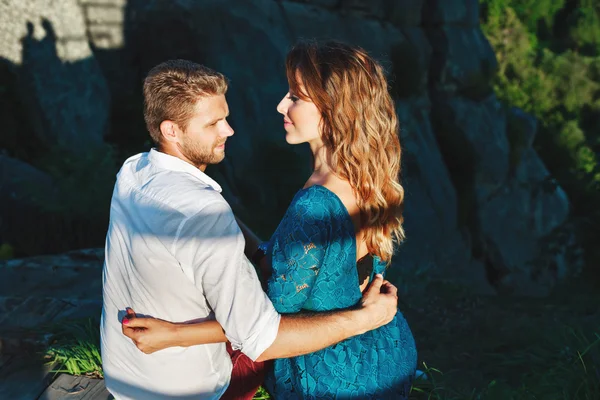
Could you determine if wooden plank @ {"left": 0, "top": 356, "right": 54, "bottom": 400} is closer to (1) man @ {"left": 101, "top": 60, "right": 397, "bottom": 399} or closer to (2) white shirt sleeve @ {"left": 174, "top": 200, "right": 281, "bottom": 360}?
(1) man @ {"left": 101, "top": 60, "right": 397, "bottom": 399}

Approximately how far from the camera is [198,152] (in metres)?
2.15

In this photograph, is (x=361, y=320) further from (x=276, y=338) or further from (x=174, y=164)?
(x=174, y=164)

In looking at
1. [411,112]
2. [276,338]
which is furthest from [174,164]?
[411,112]

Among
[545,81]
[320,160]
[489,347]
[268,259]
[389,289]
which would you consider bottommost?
[545,81]

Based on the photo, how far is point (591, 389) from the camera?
3.60 metres

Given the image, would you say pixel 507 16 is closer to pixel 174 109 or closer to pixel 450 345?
pixel 450 345

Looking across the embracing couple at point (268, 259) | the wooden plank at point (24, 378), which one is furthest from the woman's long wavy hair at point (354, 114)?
the wooden plank at point (24, 378)

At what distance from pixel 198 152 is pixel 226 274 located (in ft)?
1.64

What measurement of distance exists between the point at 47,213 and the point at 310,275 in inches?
233

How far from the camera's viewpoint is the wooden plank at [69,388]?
10.5 feet

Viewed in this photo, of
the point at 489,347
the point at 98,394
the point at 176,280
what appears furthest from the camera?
the point at 489,347

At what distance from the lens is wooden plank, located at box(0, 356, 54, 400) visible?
10.7 feet

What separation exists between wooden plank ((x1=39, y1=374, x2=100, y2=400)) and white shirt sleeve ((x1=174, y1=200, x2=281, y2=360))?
166 centimetres

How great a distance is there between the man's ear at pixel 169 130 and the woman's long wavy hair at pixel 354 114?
468 mm
